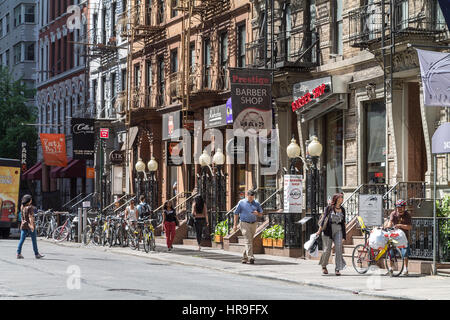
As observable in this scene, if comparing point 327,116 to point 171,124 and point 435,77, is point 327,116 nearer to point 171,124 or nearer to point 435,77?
point 435,77

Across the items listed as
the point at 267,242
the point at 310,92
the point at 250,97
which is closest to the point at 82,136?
the point at 250,97

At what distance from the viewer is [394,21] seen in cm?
2530

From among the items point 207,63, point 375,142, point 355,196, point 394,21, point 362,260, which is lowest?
point 362,260

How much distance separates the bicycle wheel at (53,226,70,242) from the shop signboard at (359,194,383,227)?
18814mm

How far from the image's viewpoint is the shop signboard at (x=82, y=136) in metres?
48.6

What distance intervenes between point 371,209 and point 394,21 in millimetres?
4973

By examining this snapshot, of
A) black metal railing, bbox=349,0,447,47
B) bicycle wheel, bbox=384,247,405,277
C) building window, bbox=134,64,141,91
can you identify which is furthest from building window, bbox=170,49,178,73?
bicycle wheel, bbox=384,247,405,277

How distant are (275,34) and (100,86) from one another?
2270 centimetres

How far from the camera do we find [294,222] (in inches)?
1116

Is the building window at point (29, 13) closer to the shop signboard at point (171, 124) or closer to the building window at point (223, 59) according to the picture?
the shop signboard at point (171, 124)

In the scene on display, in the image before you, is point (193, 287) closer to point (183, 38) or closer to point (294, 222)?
point (294, 222)

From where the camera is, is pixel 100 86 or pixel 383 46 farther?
pixel 100 86
